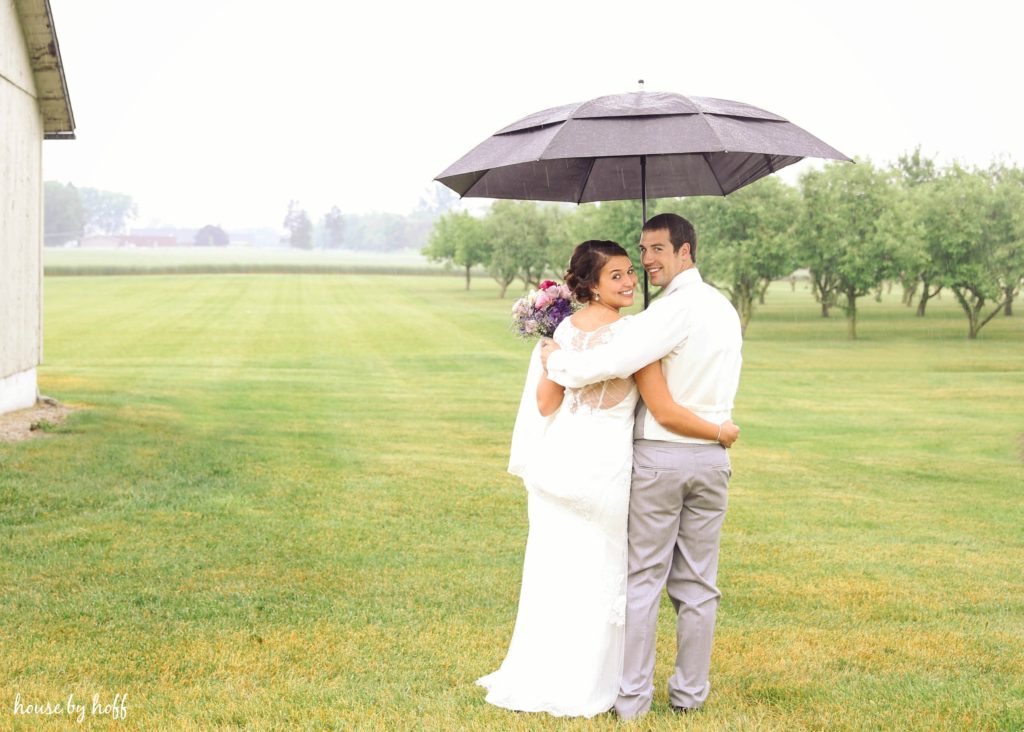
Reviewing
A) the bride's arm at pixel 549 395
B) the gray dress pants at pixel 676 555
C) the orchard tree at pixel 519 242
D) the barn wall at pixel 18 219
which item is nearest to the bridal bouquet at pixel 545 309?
the bride's arm at pixel 549 395

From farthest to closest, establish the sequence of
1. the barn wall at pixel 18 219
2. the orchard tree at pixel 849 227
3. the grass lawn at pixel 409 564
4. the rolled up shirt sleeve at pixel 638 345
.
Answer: the orchard tree at pixel 849 227 → the barn wall at pixel 18 219 → the grass lawn at pixel 409 564 → the rolled up shirt sleeve at pixel 638 345

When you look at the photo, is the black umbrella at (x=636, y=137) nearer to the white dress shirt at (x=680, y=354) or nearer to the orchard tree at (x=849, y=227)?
the white dress shirt at (x=680, y=354)

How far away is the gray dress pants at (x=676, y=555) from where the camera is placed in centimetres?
532

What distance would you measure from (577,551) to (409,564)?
149 inches

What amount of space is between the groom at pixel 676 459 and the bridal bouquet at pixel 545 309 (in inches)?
7.0

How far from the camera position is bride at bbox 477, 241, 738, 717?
5348mm

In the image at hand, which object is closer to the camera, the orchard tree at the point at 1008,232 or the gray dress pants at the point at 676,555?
the gray dress pants at the point at 676,555

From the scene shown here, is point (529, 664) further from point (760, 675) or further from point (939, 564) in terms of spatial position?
point (939, 564)

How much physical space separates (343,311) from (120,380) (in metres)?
39.2

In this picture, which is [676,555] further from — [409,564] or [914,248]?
[914,248]

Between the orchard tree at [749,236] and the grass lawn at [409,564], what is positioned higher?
the orchard tree at [749,236]

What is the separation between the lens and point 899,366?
37.1m

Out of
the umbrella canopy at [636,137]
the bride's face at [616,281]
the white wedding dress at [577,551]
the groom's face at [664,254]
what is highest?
the umbrella canopy at [636,137]

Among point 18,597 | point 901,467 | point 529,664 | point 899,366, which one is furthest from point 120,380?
point 899,366
